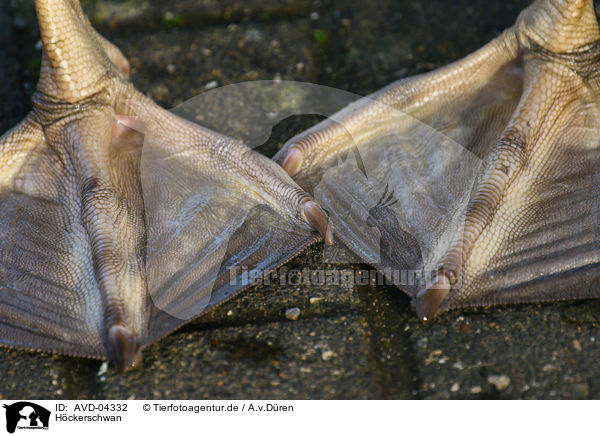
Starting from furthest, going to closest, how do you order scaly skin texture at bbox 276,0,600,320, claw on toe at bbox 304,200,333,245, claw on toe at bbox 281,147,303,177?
claw on toe at bbox 281,147,303,177, claw on toe at bbox 304,200,333,245, scaly skin texture at bbox 276,0,600,320

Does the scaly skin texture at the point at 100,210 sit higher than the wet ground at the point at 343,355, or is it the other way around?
the scaly skin texture at the point at 100,210

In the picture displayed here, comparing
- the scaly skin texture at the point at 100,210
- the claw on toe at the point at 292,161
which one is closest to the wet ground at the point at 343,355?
the scaly skin texture at the point at 100,210

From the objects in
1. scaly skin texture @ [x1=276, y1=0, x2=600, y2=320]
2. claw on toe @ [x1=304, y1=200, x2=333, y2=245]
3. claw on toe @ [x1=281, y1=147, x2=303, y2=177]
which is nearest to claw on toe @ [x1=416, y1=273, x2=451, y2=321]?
scaly skin texture @ [x1=276, y1=0, x2=600, y2=320]

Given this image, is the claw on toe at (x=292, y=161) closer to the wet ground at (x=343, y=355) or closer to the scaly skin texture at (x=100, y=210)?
the scaly skin texture at (x=100, y=210)

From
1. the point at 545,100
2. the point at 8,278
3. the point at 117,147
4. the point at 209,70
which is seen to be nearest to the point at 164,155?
the point at 117,147

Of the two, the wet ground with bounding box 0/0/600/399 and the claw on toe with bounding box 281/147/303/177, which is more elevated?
the claw on toe with bounding box 281/147/303/177

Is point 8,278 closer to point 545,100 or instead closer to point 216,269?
point 216,269

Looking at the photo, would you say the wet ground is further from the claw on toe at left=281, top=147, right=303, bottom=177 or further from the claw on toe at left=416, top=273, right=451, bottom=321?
the claw on toe at left=281, top=147, right=303, bottom=177

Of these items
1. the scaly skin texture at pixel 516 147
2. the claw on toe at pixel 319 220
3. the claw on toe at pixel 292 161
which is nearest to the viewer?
the scaly skin texture at pixel 516 147
